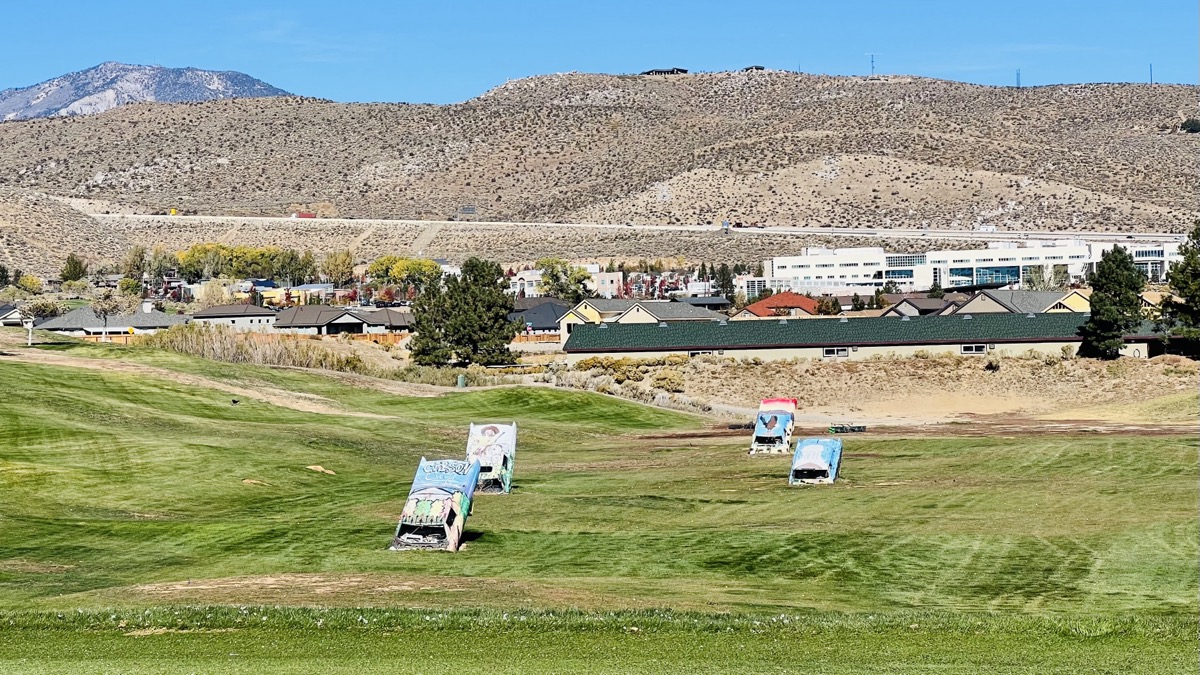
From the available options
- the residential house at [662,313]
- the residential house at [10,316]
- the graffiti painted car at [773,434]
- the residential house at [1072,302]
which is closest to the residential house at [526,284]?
the residential house at [662,313]

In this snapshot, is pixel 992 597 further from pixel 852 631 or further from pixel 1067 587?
pixel 852 631

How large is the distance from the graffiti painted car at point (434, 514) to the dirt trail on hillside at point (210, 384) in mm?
36749

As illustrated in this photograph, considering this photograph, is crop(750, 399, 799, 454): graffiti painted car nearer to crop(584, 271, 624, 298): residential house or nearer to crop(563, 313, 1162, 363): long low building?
crop(563, 313, 1162, 363): long low building

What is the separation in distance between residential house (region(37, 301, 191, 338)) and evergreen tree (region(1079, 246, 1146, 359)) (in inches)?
2615

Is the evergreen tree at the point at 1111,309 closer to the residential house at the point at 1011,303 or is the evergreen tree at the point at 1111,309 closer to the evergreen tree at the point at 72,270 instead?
the residential house at the point at 1011,303

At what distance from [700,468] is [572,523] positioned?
15042mm

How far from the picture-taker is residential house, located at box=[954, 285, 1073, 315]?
11888 centimetres

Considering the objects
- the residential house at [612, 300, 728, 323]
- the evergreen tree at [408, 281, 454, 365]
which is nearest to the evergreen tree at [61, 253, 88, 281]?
the residential house at [612, 300, 728, 323]

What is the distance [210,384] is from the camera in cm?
7650

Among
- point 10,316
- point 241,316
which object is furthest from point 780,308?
point 10,316

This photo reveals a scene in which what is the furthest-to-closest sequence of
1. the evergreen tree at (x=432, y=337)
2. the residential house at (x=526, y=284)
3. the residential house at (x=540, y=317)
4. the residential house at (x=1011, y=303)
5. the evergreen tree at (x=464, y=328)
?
the residential house at (x=526, y=284), the residential house at (x=540, y=317), the residential house at (x=1011, y=303), the evergreen tree at (x=464, y=328), the evergreen tree at (x=432, y=337)

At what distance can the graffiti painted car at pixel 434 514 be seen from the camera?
1359 inches

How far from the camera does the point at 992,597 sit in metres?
28.8

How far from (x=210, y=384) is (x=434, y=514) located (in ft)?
146
